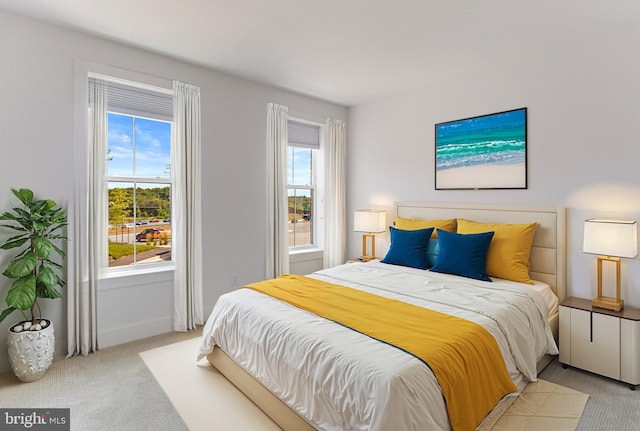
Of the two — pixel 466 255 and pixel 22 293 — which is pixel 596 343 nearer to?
pixel 466 255

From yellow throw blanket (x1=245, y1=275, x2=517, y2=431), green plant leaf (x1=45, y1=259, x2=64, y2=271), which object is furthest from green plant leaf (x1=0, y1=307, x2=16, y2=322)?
yellow throw blanket (x1=245, y1=275, x2=517, y2=431)

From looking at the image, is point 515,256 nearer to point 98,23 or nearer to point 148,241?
point 148,241

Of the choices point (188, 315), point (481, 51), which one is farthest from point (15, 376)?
point (481, 51)

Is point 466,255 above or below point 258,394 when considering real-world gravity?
above

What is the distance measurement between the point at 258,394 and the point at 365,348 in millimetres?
914

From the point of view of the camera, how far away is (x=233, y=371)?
2.46 meters

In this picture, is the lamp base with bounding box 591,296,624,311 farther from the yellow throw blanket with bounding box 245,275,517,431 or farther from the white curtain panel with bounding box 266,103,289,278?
the white curtain panel with bounding box 266,103,289,278

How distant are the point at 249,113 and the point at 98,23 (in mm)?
1598

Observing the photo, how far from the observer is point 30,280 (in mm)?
2488

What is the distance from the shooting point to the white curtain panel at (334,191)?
15.8ft

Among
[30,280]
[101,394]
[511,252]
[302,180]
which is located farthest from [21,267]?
[511,252]

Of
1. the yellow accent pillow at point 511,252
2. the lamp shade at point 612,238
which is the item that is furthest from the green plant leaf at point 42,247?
the lamp shade at point 612,238

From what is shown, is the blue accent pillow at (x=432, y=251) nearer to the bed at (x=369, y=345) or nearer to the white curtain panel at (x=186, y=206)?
the bed at (x=369, y=345)

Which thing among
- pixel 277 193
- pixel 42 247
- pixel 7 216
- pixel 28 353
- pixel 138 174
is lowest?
pixel 28 353
